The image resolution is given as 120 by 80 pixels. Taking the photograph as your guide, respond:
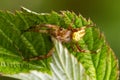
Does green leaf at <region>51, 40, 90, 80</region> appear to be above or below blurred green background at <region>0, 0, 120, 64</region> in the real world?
below

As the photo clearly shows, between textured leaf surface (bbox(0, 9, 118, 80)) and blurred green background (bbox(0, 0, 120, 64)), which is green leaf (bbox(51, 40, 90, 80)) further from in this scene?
blurred green background (bbox(0, 0, 120, 64))

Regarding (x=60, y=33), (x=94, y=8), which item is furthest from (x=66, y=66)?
(x=94, y=8)

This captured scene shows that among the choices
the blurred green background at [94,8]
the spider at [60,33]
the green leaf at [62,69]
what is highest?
the blurred green background at [94,8]

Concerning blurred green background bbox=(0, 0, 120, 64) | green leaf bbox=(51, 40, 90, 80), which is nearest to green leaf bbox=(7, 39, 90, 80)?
green leaf bbox=(51, 40, 90, 80)

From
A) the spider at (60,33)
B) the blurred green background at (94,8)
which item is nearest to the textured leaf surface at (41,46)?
the spider at (60,33)

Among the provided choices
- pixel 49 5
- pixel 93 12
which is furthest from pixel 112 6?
pixel 49 5

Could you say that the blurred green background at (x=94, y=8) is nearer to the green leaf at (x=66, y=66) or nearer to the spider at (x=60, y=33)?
the spider at (x=60, y=33)

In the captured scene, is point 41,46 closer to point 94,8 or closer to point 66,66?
point 66,66
